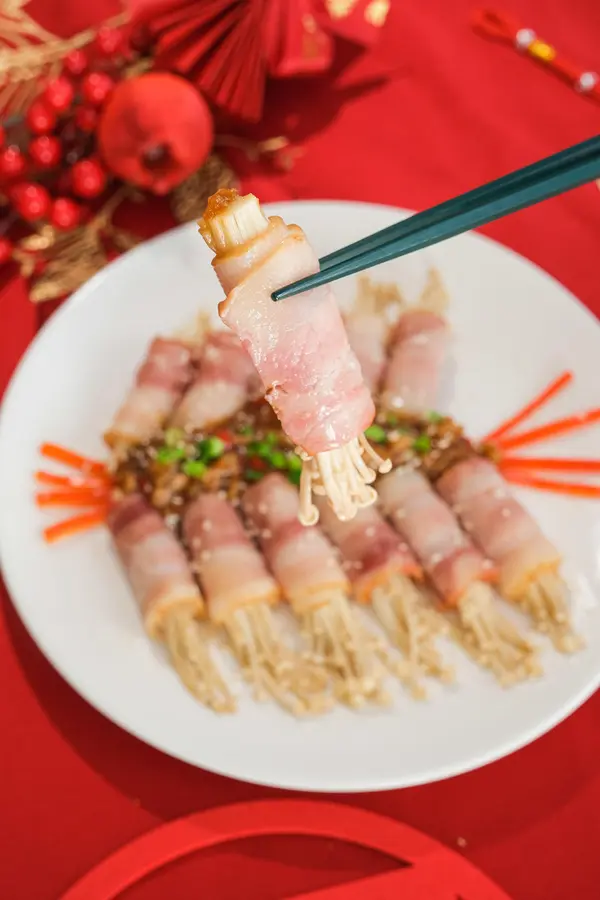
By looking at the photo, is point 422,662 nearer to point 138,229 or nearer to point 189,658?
point 189,658

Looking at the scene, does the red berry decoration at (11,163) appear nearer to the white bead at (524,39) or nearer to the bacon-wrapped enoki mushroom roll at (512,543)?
the bacon-wrapped enoki mushroom roll at (512,543)

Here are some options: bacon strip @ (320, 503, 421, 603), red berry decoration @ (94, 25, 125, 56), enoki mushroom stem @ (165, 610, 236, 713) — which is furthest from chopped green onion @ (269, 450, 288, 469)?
red berry decoration @ (94, 25, 125, 56)

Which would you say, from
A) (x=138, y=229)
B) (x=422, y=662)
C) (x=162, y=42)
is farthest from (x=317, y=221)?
(x=422, y=662)

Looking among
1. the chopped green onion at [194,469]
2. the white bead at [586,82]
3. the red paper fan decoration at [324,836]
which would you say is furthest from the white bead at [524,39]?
the red paper fan decoration at [324,836]

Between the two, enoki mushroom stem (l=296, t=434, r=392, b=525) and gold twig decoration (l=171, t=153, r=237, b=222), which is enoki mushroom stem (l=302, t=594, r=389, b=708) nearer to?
enoki mushroom stem (l=296, t=434, r=392, b=525)

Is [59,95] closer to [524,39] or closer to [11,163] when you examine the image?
[11,163]
